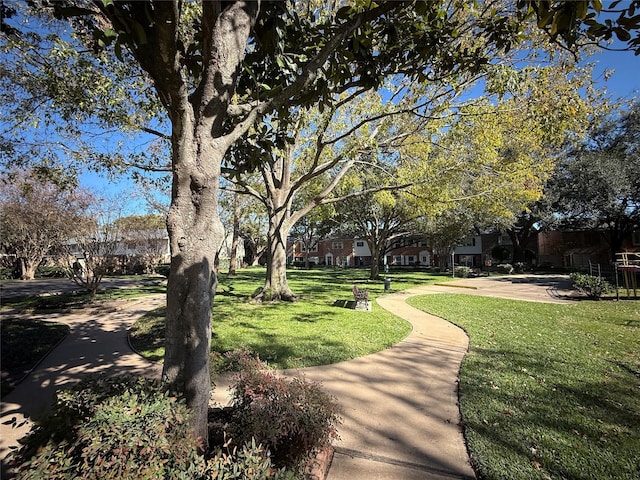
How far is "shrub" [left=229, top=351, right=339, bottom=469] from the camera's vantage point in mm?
2523

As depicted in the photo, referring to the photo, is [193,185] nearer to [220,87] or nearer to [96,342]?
[220,87]

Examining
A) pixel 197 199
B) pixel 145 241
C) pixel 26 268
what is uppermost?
pixel 145 241

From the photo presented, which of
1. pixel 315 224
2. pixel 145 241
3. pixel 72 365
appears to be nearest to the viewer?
pixel 72 365

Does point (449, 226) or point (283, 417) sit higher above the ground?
point (449, 226)

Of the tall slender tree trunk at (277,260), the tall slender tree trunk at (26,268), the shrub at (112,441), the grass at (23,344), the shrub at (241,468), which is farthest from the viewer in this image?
the tall slender tree trunk at (26,268)

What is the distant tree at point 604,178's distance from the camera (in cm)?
2467

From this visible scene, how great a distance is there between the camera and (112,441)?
71.5 inches

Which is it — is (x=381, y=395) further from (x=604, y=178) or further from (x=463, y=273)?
(x=604, y=178)

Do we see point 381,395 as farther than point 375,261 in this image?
No

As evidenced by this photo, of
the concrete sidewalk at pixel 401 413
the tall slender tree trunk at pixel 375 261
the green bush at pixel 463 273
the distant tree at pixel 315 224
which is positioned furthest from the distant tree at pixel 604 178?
the concrete sidewalk at pixel 401 413

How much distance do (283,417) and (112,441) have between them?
1.22 metres


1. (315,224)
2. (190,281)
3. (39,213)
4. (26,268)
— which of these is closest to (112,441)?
(190,281)

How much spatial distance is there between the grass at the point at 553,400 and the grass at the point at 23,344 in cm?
699

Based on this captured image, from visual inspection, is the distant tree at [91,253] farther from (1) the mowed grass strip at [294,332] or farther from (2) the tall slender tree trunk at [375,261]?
(2) the tall slender tree trunk at [375,261]
